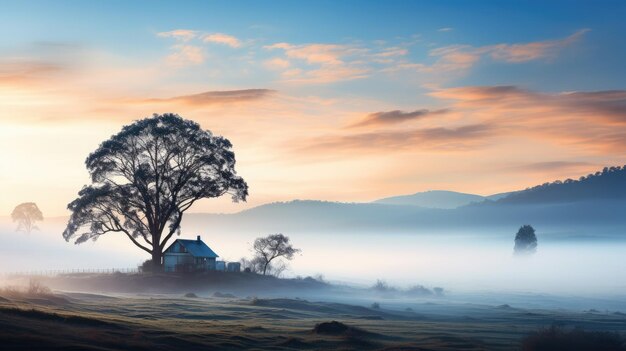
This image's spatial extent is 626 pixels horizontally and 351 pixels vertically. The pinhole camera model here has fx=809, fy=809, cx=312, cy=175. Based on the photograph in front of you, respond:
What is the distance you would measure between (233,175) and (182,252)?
739 inches

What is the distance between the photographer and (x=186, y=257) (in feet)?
436

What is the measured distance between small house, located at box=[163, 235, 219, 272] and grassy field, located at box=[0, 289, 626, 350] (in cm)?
3587

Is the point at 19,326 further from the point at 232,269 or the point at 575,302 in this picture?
the point at 575,302

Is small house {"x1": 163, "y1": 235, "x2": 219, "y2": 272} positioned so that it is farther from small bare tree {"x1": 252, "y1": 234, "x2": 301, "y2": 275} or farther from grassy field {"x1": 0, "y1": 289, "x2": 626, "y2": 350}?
grassy field {"x1": 0, "y1": 289, "x2": 626, "y2": 350}

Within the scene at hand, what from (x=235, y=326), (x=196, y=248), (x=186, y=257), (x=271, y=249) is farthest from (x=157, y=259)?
(x=235, y=326)

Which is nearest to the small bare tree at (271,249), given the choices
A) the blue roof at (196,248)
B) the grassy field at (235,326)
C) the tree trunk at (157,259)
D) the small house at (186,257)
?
the blue roof at (196,248)

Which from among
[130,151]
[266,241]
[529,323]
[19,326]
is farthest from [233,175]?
[19,326]

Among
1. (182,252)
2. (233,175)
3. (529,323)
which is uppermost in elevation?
(233,175)

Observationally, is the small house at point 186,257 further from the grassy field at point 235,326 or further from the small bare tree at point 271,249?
the grassy field at point 235,326

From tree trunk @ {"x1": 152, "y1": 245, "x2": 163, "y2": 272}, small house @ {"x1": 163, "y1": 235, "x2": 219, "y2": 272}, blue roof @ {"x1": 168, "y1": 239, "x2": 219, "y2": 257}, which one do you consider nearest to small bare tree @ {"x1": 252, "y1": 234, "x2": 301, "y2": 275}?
blue roof @ {"x1": 168, "y1": 239, "x2": 219, "y2": 257}

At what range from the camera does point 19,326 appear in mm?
48812

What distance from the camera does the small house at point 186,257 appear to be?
132125 mm

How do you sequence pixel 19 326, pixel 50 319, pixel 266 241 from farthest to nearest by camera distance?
pixel 266 241
pixel 50 319
pixel 19 326

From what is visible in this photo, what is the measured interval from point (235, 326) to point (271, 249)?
82.6m
